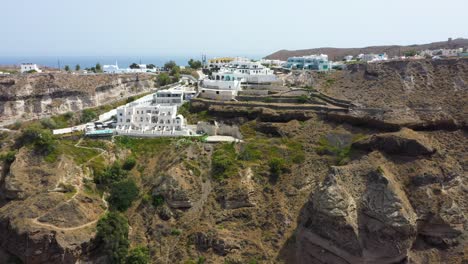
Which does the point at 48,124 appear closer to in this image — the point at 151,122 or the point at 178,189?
the point at 151,122

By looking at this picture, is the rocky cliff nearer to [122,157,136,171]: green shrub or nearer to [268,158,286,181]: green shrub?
[268,158,286,181]: green shrub

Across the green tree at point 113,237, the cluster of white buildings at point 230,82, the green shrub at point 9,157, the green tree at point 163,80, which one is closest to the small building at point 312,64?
the cluster of white buildings at point 230,82

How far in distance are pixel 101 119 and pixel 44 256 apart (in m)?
23.7

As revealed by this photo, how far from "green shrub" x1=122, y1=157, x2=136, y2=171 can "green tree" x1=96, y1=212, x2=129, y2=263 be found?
8688mm

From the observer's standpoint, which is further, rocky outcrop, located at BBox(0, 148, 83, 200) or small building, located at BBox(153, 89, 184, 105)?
small building, located at BBox(153, 89, 184, 105)

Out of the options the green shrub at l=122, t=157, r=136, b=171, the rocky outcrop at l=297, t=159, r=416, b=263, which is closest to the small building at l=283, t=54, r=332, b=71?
the rocky outcrop at l=297, t=159, r=416, b=263

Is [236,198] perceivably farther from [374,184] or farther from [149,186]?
[374,184]

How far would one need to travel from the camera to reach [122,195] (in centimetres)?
4025

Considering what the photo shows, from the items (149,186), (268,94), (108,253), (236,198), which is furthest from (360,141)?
(108,253)

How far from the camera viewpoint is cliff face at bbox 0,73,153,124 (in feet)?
191

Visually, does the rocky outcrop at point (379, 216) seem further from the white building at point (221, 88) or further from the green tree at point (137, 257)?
the white building at point (221, 88)

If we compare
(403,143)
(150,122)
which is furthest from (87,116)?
(403,143)

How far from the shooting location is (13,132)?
5028cm

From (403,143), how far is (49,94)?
50.1 meters
